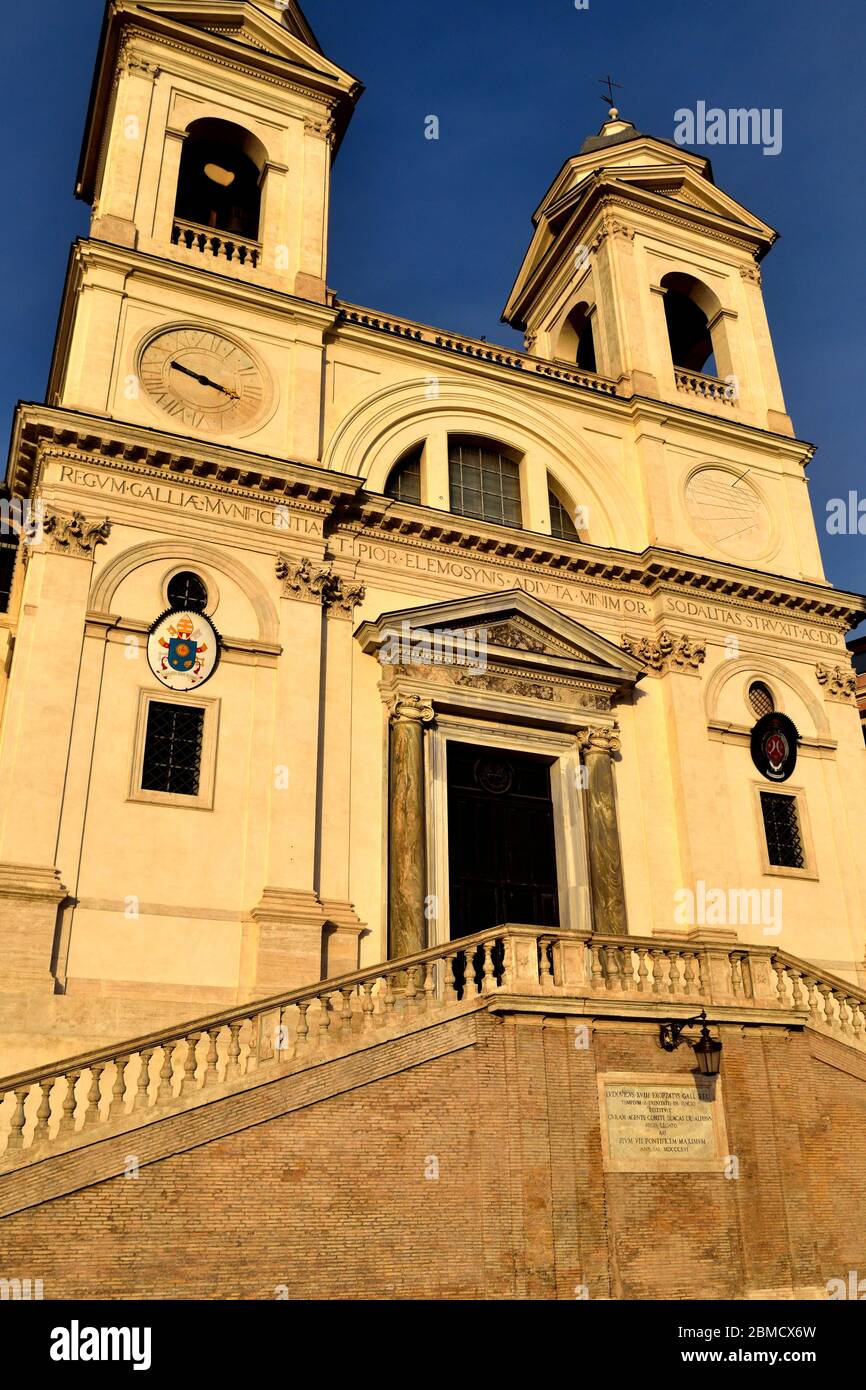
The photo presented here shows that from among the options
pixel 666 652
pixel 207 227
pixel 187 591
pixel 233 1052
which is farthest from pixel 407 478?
pixel 233 1052

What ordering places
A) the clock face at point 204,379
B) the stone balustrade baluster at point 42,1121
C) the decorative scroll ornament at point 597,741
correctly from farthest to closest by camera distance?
the decorative scroll ornament at point 597,741
the clock face at point 204,379
the stone balustrade baluster at point 42,1121

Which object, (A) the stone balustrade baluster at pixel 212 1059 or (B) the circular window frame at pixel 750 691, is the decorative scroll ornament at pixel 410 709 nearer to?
(B) the circular window frame at pixel 750 691

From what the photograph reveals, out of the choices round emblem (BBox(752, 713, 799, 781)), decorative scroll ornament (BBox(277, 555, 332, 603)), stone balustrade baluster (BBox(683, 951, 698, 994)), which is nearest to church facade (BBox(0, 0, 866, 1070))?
decorative scroll ornament (BBox(277, 555, 332, 603))

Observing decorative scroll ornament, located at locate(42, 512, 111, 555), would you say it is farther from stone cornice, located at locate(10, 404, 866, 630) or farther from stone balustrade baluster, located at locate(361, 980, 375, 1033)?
stone balustrade baluster, located at locate(361, 980, 375, 1033)

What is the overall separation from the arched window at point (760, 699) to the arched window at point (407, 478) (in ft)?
24.7

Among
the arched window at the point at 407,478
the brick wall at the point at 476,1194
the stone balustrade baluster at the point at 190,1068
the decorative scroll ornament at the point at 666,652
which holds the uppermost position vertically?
the arched window at the point at 407,478

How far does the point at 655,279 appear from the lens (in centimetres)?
2688

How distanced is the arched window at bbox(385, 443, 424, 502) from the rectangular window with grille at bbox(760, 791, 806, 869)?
871cm

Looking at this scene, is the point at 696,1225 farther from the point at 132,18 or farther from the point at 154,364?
the point at 132,18

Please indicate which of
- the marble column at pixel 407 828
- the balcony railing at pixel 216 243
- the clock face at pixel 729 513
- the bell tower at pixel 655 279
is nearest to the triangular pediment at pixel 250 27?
the balcony railing at pixel 216 243

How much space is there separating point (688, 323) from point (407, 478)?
36.6ft

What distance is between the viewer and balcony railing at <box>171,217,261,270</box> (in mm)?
21641

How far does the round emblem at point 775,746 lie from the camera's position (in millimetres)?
21828

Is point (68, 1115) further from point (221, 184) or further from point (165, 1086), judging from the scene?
point (221, 184)
